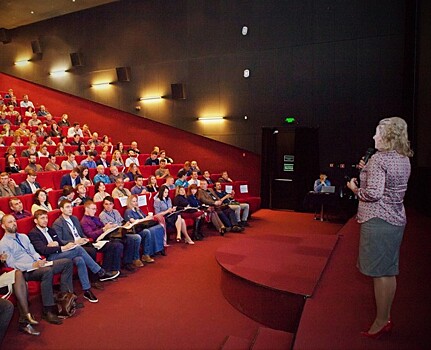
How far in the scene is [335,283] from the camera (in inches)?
111

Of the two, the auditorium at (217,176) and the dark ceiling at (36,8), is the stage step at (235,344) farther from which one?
the dark ceiling at (36,8)

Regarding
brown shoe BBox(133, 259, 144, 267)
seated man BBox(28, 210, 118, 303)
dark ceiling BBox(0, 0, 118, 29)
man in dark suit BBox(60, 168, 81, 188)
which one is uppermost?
dark ceiling BBox(0, 0, 118, 29)

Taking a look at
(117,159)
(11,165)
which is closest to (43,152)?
(11,165)

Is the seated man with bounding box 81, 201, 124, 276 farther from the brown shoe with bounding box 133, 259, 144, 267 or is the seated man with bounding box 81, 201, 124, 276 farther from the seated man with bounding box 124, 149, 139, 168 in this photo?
the seated man with bounding box 124, 149, 139, 168

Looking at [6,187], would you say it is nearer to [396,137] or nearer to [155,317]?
[155,317]

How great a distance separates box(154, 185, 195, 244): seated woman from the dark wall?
3325mm

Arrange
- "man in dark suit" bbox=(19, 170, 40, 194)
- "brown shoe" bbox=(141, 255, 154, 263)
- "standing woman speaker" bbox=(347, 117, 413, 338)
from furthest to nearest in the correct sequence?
"man in dark suit" bbox=(19, 170, 40, 194) → "brown shoe" bbox=(141, 255, 154, 263) → "standing woman speaker" bbox=(347, 117, 413, 338)

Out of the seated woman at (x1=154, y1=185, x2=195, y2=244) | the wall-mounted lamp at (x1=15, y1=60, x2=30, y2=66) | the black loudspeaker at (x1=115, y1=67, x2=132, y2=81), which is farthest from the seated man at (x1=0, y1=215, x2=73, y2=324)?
Result: the wall-mounted lamp at (x1=15, y1=60, x2=30, y2=66)

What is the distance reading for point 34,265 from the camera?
9.20ft

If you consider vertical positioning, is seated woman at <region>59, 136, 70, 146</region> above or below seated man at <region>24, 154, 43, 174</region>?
above

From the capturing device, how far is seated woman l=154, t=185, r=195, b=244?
16.0ft

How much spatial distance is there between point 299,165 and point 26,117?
6082 mm

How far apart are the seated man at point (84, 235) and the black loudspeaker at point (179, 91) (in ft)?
16.8

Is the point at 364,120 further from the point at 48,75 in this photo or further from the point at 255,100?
the point at 48,75
